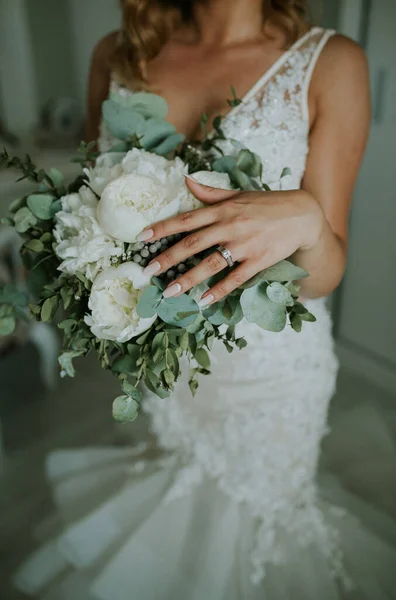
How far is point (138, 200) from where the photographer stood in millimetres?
560

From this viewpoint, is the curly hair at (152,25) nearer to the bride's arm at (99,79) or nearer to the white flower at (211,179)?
the bride's arm at (99,79)

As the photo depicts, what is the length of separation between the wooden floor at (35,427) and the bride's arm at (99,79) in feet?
2.47

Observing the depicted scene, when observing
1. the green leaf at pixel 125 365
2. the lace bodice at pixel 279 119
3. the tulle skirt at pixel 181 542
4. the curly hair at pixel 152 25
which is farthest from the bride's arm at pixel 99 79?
the tulle skirt at pixel 181 542

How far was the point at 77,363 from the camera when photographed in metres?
2.10

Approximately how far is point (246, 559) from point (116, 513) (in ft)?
0.94

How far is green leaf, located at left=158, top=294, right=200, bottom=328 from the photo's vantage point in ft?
1.85

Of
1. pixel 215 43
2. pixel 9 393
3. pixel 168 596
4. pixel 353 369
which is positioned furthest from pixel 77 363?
pixel 215 43

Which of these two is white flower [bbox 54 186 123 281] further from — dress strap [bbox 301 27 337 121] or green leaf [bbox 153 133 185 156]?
dress strap [bbox 301 27 337 121]

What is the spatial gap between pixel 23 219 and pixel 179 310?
0.92 ft

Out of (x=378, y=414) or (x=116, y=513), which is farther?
(x=378, y=414)

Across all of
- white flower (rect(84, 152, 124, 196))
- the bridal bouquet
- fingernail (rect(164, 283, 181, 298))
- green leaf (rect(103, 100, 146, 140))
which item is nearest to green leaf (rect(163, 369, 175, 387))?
the bridal bouquet

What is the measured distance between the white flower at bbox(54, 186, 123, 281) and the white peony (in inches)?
0.6

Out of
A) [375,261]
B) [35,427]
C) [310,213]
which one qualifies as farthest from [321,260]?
[35,427]

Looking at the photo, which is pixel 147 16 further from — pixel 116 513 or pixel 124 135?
pixel 116 513
